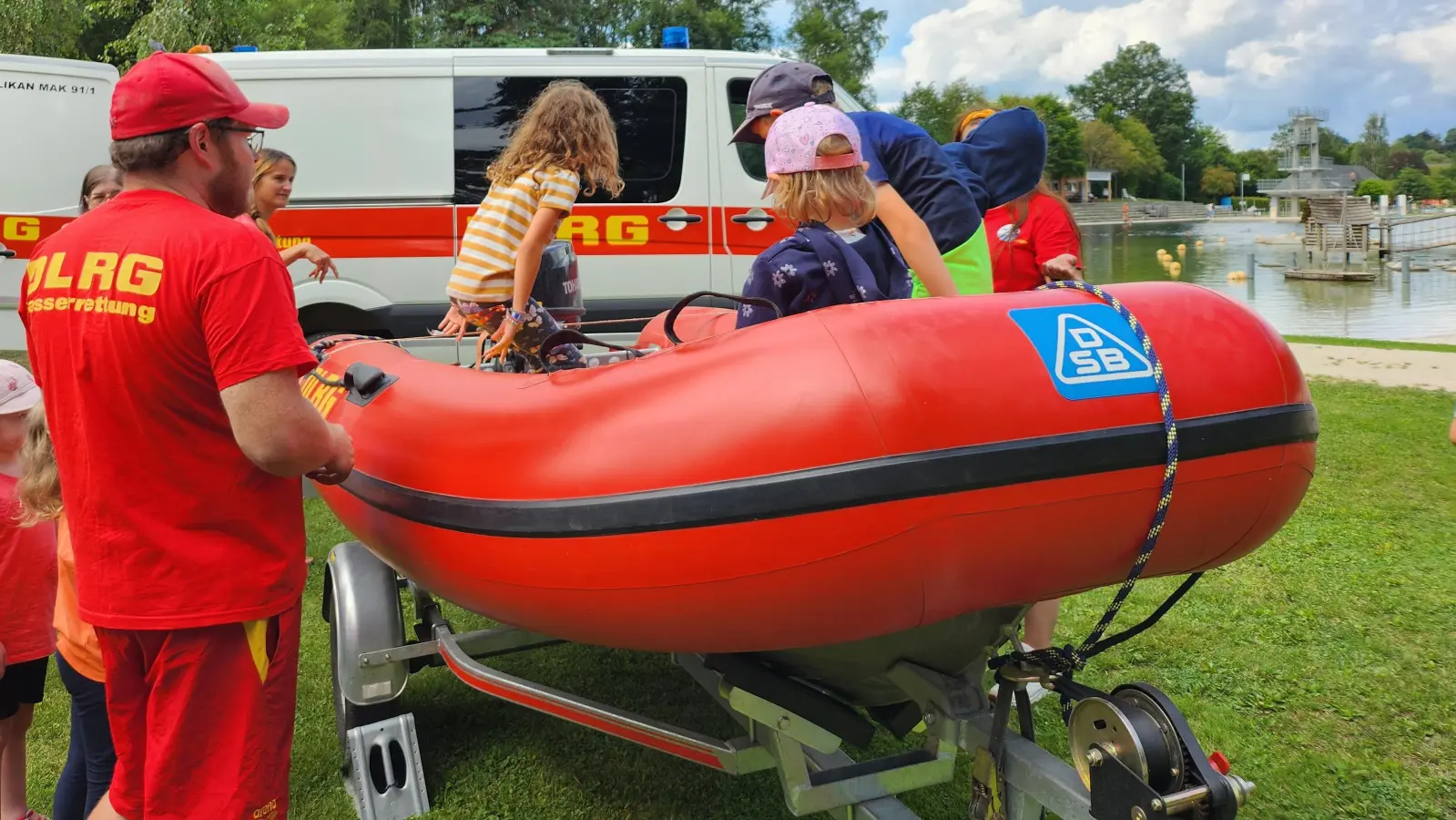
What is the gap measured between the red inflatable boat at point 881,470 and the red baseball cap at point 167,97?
32.8 inches

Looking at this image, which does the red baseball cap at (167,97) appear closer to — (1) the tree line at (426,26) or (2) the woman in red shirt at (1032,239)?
(2) the woman in red shirt at (1032,239)

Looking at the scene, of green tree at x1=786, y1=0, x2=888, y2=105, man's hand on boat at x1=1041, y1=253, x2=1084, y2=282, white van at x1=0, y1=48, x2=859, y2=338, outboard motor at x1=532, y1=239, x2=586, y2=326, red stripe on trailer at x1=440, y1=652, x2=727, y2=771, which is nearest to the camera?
red stripe on trailer at x1=440, y1=652, x2=727, y2=771

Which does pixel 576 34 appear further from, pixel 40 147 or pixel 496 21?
pixel 40 147

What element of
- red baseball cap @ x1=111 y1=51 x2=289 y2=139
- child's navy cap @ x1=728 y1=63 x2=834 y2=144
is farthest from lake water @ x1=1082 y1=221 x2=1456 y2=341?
red baseball cap @ x1=111 y1=51 x2=289 y2=139

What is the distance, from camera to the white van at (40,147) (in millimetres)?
7352

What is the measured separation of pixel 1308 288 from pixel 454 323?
29.6m

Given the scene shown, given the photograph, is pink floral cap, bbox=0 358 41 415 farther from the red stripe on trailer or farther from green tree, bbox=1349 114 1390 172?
green tree, bbox=1349 114 1390 172

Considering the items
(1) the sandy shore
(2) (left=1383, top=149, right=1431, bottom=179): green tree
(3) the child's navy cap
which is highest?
(2) (left=1383, top=149, right=1431, bottom=179): green tree

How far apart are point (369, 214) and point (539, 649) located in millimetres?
3582

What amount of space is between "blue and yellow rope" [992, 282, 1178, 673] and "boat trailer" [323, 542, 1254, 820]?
46 mm

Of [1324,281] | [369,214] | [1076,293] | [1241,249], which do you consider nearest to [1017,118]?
[1076,293]

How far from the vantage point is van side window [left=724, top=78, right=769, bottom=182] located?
6.72 metres

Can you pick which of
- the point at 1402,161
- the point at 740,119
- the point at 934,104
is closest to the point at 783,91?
the point at 740,119

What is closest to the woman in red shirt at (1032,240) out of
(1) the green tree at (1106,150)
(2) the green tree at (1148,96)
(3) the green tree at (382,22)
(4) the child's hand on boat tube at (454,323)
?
(4) the child's hand on boat tube at (454,323)
